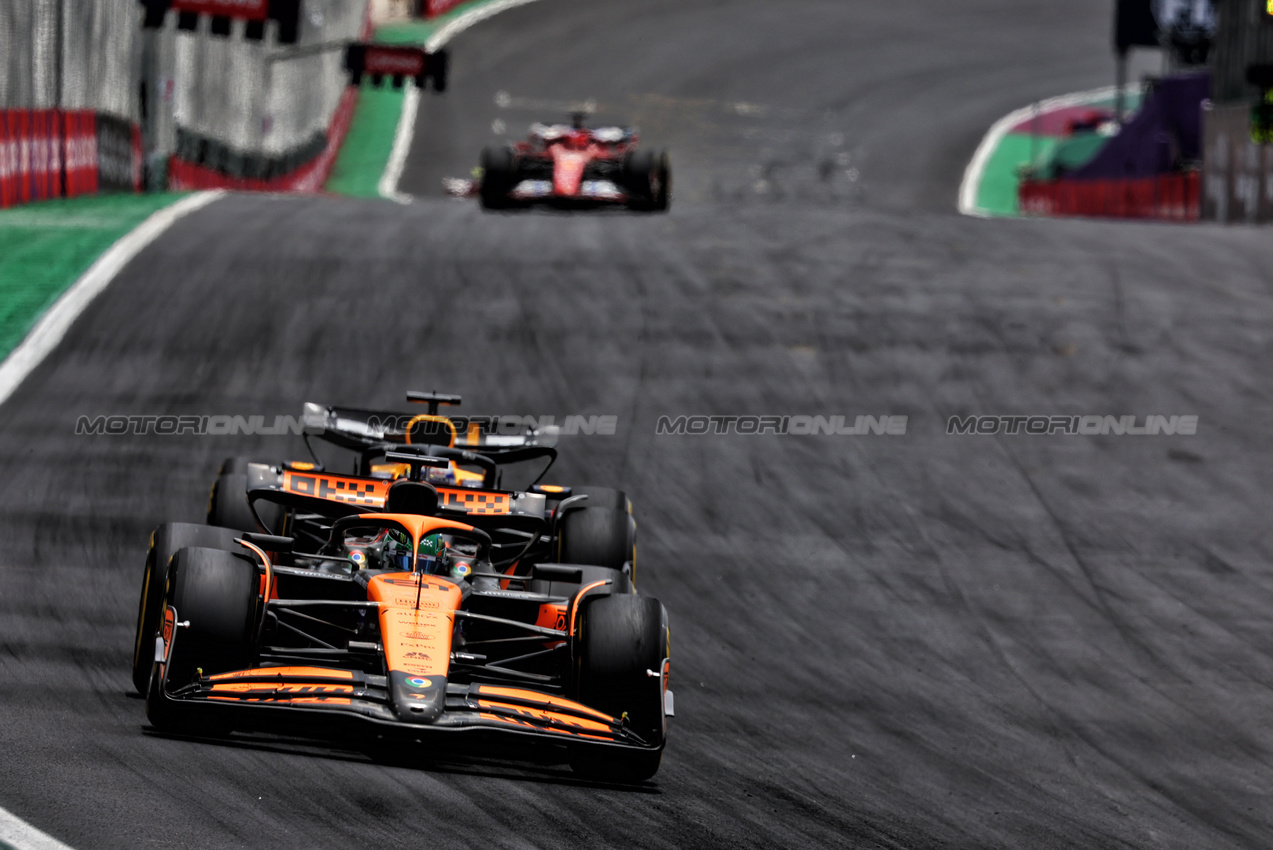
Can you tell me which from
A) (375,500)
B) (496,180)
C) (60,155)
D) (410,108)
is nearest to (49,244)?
(60,155)

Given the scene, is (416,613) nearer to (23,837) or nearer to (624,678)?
(624,678)

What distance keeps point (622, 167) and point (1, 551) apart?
14354 millimetres

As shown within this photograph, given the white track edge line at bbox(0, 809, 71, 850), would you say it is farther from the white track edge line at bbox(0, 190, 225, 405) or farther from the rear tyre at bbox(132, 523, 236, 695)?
the white track edge line at bbox(0, 190, 225, 405)

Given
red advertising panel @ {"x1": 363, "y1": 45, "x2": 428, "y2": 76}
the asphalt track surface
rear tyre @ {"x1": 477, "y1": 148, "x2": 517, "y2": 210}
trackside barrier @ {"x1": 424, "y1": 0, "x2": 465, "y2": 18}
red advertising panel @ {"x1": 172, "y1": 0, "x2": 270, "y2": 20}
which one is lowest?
the asphalt track surface

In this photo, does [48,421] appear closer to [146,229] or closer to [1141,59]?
[146,229]

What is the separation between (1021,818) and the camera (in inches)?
295

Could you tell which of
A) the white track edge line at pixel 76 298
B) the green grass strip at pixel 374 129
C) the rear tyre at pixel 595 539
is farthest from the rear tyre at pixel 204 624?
the green grass strip at pixel 374 129

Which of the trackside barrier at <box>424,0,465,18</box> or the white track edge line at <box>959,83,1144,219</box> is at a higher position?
the trackside barrier at <box>424,0,465,18</box>

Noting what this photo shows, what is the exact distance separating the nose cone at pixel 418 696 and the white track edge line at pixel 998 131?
30.6 meters

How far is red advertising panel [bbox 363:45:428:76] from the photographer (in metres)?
35.3

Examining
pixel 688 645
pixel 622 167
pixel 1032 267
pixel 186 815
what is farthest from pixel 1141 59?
pixel 186 815

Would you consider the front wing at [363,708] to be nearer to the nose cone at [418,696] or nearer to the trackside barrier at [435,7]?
the nose cone at [418,696]

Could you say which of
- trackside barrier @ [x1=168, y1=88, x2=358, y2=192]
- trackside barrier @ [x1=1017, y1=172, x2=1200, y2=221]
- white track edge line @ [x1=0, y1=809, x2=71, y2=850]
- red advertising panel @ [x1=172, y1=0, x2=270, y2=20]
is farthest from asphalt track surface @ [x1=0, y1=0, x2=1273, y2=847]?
trackside barrier @ [x1=1017, y1=172, x2=1200, y2=221]

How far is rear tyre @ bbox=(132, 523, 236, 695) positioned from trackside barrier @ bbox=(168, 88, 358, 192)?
20.6 m
